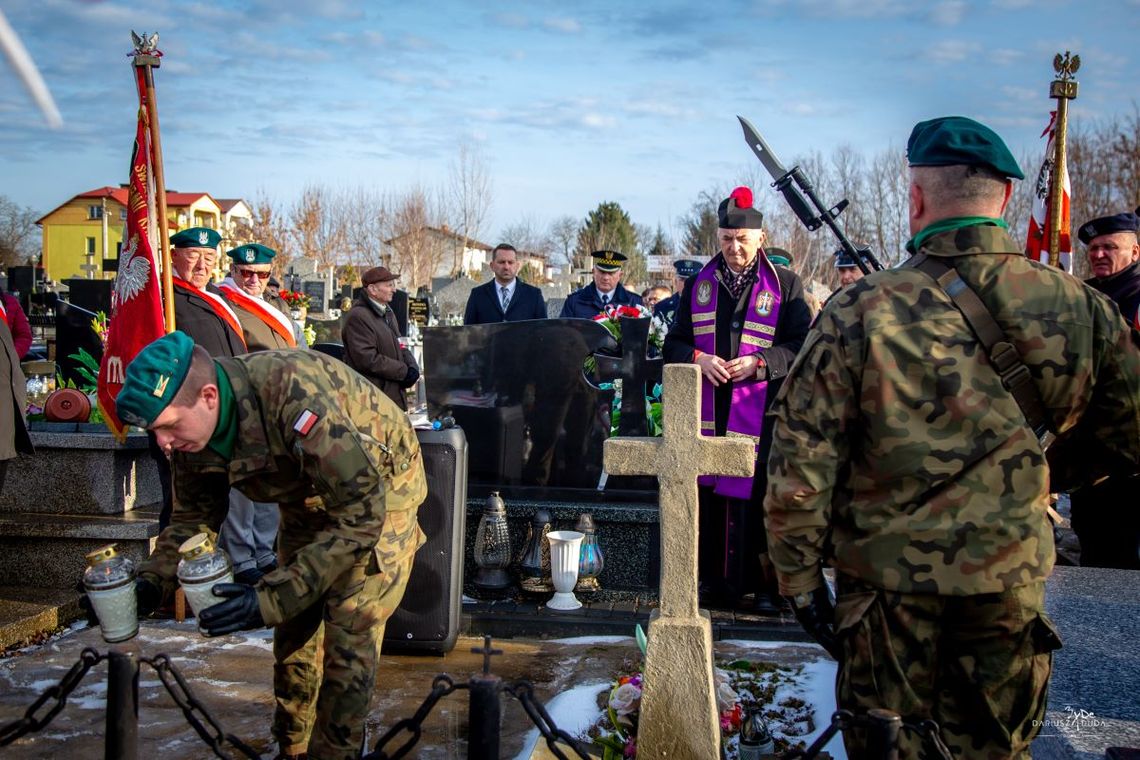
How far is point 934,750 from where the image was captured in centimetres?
221

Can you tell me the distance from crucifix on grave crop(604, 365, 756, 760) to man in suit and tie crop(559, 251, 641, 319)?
4985 mm

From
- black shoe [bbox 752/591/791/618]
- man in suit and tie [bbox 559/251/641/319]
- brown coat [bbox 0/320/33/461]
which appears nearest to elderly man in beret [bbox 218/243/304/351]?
brown coat [bbox 0/320/33/461]

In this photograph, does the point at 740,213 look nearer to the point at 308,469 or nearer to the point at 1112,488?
the point at 1112,488

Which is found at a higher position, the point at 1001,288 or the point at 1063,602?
the point at 1001,288

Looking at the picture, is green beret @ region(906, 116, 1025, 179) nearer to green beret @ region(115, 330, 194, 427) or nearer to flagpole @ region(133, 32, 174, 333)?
green beret @ region(115, 330, 194, 427)

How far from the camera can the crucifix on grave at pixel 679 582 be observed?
3.33 meters

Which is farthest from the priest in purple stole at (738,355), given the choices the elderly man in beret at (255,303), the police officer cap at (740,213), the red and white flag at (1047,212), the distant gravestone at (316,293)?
the distant gravestone at (316,293)

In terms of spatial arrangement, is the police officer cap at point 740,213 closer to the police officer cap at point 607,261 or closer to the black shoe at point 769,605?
the black shoe at point 769,605

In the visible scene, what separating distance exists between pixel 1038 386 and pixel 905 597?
0.62 metres

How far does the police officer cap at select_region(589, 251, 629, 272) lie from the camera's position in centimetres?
889

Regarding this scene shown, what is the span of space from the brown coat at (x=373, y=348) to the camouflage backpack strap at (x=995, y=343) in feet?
20.3

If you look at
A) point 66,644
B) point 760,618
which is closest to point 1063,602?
point 760,618

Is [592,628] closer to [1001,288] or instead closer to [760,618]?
[760,618]

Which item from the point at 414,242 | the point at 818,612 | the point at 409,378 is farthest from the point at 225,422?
the point at 414,242
